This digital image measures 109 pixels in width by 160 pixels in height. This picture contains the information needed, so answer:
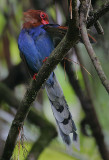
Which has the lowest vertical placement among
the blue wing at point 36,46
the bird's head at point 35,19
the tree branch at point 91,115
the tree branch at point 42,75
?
the tree branch at point 91,115

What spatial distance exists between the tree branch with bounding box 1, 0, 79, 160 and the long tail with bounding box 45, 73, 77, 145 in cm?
70

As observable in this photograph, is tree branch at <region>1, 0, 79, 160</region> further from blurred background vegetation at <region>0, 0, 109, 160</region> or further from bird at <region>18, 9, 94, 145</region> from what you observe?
blurred background vegetation at <region>0, 0, 109, 160</region>

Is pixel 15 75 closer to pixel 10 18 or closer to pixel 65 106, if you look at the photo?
pixel 10 18

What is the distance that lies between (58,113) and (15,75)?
1834 millimetres

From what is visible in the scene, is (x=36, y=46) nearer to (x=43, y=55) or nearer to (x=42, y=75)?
(x=43, y=55)

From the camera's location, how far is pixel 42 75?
2352 mm

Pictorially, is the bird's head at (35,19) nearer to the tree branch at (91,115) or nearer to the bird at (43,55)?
the bird at (43,55)

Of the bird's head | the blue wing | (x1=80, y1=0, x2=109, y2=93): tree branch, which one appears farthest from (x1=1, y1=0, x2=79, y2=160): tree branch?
the bird's head

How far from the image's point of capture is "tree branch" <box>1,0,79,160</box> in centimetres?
195

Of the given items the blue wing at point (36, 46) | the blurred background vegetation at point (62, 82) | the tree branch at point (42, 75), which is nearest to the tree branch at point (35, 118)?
the blurred background vegetation at point (62, 82)

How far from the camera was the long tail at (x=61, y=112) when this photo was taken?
3.22 m

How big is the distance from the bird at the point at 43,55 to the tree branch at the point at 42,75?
69 cm

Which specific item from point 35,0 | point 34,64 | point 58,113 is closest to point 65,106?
point 58,113

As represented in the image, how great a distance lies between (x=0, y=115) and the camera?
171 inches
